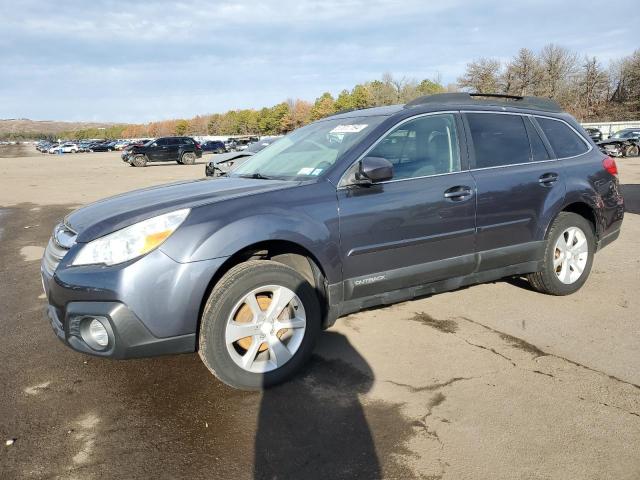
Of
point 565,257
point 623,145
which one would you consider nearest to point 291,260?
point 565,257

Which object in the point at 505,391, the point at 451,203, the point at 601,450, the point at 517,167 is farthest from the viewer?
the point at 517,167

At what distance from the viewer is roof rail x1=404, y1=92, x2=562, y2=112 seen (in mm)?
4141

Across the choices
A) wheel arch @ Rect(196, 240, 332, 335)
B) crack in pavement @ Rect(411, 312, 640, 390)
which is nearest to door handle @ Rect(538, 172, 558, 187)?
crack in pavement @ Rect(411, 312, 640, 390)

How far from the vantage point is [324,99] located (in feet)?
363

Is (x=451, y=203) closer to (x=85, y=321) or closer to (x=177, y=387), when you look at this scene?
(x=177, y=387)

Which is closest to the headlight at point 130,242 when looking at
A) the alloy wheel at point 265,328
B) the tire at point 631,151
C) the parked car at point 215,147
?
the alloy wheel at point 265,328

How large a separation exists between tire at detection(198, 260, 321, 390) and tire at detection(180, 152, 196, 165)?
29.9 metres

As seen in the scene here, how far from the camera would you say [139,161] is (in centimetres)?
3033

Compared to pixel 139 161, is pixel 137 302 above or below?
below

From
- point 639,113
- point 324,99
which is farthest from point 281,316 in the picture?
point 324,99

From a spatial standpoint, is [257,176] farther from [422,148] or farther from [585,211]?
[585,211]

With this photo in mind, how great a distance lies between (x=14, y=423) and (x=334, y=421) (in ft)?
5.93

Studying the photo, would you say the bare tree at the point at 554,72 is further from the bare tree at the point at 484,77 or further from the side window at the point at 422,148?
the side window at the point at 422,148

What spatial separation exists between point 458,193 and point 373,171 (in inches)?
35.1
